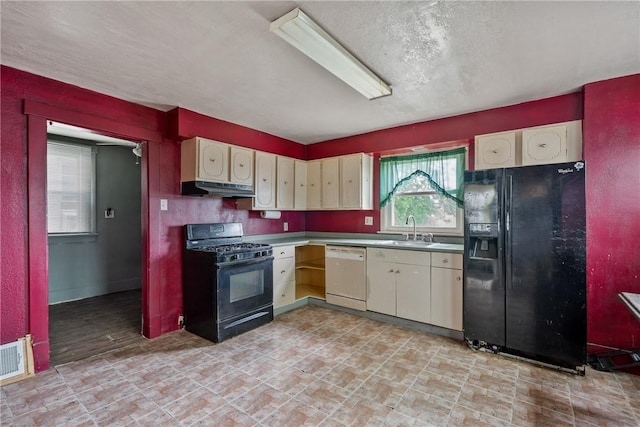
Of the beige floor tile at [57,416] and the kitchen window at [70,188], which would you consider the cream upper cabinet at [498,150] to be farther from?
the kitchen window at [70,188]

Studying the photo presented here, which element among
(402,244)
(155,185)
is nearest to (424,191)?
(402,244)

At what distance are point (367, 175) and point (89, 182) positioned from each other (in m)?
4.34

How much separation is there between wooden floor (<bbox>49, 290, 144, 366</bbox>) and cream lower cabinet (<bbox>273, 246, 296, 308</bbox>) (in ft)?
5.02

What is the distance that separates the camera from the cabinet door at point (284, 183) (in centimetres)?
423

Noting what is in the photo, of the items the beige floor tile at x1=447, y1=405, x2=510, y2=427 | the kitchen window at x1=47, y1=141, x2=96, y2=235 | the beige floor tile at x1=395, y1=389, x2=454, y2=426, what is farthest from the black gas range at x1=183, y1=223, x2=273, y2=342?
the kitchen window at x1=47, y1=141, x2=96, y2=235

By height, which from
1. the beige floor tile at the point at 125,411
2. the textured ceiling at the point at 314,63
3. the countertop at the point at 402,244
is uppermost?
the textured ceiling at the point at 314,63

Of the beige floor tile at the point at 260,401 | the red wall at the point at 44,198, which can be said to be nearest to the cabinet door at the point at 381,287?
the beige floor tile at the point at 260,401

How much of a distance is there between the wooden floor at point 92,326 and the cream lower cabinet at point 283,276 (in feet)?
5.02

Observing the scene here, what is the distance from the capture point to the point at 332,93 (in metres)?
2.84

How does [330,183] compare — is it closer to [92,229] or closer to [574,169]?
[574,169]

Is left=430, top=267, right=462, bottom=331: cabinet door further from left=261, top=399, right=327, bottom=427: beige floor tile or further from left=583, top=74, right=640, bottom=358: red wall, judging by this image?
left=261, top=399, right=327, bottom=427: beige floor tile

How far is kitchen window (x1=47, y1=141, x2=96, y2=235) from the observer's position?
4.24 meters

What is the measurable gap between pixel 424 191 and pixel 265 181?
2.16m

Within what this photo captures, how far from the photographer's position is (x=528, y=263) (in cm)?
A: 259
